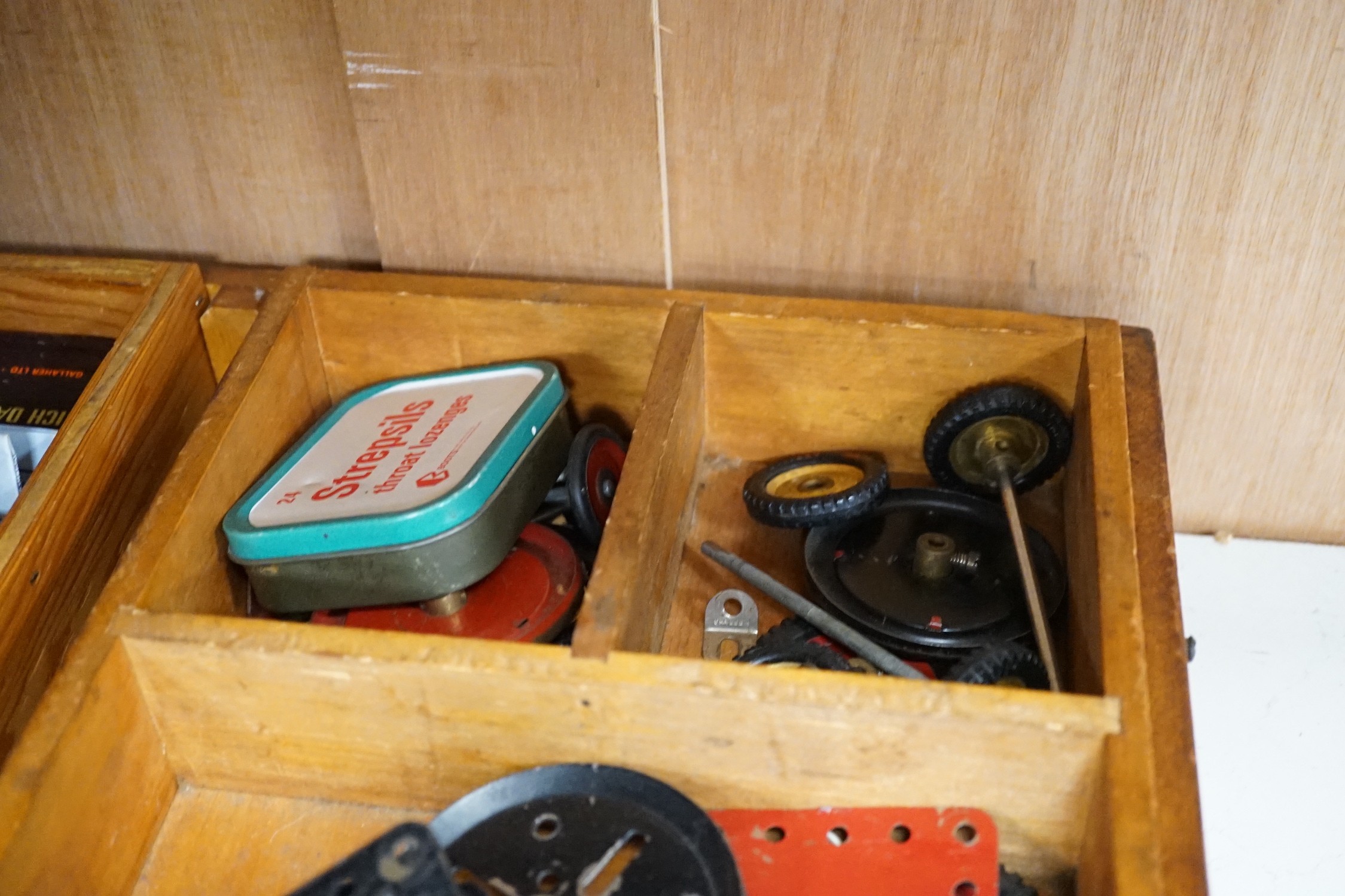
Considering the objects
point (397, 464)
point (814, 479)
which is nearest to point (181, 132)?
point (397, 464)

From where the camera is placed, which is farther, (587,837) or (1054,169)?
(1054,169)

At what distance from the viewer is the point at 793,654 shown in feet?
2.76

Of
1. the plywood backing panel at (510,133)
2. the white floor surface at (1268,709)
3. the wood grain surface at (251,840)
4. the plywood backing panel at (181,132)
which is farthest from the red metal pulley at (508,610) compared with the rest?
the white floor surface at (1268,709)

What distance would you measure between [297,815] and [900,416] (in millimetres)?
591

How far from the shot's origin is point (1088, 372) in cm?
93

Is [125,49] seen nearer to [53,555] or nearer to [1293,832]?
[53,555]

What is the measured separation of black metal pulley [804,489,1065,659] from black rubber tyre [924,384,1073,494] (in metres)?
0.02

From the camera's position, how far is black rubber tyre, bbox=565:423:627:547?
0.95 metres

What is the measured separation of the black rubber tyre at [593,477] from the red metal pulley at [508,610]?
4 centimetres

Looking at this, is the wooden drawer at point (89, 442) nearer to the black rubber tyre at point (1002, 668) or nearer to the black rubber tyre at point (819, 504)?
the black rubber tyre at point (819, 504)

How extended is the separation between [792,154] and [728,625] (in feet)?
1.33

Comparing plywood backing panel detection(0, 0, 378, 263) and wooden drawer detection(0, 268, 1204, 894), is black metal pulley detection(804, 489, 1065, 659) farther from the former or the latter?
plywood backing panel detection(0, 0, 378, 263)

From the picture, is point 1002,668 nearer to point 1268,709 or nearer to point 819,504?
point 819,504

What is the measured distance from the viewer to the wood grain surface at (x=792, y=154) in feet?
3.04
